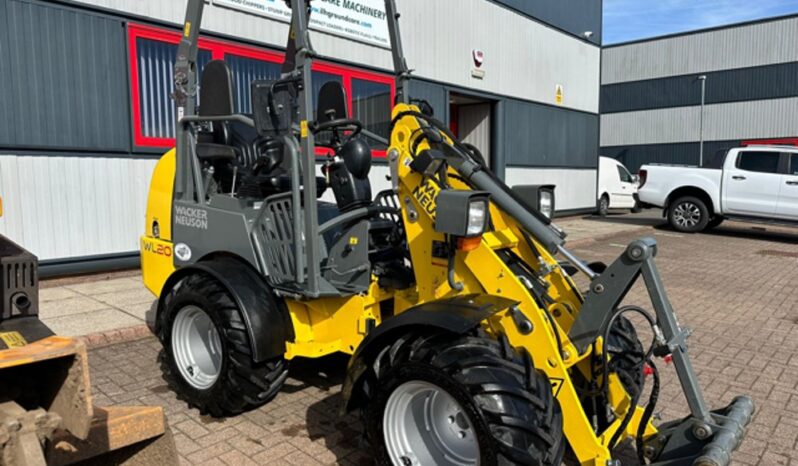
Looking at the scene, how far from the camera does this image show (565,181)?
18.0 metres

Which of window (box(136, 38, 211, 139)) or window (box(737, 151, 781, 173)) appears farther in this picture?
window (box(737, 151, 781, 173))

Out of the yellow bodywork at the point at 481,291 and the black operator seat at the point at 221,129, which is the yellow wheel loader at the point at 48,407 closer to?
the yellow bodywork at the point at 481,291

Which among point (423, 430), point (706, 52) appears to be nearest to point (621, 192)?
point (423, 430)

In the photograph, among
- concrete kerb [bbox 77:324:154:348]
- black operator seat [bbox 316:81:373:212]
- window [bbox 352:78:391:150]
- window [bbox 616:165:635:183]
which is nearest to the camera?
black operator seat [bbox 316:81:373:212]

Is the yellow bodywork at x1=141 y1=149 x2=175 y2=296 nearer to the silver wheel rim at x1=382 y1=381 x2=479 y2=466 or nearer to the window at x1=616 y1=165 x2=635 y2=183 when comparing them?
the silver wheel rim at x1=382 y1=381 x2=479 y2=466

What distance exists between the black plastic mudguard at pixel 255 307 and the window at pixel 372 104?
728cm

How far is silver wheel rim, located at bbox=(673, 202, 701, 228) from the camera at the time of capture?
14.9m

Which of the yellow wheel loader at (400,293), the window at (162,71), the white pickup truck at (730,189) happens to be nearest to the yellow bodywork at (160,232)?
the yellow wheel loader at (400,293)

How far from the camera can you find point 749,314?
6.94m

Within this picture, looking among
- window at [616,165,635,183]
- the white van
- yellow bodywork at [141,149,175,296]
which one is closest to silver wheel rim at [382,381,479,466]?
yellow bodywork at [141,149,175,296]

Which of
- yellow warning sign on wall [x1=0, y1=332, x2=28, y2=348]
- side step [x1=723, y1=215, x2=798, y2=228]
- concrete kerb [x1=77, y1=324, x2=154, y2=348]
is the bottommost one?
concrete kerb [x1=77, y1=324, x2=154, y2=348]

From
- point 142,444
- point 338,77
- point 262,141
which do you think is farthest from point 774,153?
point 142,444

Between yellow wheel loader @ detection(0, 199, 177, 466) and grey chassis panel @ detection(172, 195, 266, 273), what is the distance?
1.59m

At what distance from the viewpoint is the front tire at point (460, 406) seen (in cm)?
254
